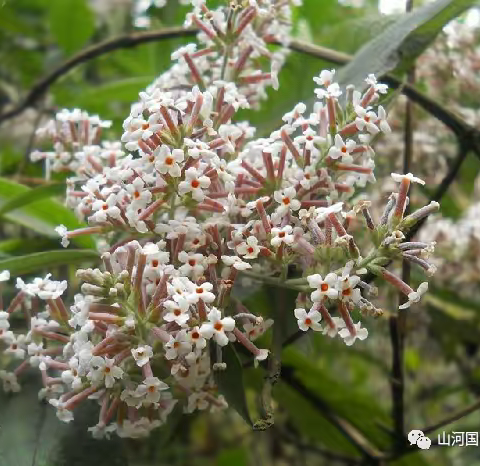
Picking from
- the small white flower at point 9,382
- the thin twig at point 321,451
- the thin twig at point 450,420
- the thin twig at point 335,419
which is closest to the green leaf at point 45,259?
the small white flower at point 9,382

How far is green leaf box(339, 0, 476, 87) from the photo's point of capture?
3.14ft

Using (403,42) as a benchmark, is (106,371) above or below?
below

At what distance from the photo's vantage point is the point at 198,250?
77 centimetres

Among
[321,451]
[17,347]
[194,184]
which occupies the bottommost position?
[321,451]

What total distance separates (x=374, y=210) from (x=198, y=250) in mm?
659

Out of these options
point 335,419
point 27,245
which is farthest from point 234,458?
point 27,245

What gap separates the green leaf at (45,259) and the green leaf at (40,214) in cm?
6

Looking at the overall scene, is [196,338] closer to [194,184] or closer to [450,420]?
[194,184]

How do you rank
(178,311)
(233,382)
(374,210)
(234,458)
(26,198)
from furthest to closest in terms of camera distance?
(234,458)
(374,210)
(26,198)
(233,382)
(178,311)

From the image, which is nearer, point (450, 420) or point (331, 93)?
point (331, 93)

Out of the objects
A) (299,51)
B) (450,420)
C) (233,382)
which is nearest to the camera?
(233,382)

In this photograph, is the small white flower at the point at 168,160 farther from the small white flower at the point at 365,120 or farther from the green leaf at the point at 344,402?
the green leaf at the point at 344,402

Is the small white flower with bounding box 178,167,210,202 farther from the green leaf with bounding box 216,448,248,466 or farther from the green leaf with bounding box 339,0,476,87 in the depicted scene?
the green leaf with bounding box 216,448,248,466

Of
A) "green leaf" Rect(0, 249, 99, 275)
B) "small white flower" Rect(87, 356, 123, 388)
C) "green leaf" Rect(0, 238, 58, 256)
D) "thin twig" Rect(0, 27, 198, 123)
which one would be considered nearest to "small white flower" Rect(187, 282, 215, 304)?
"small white flower" Rect(87, 356, 123, 388)
